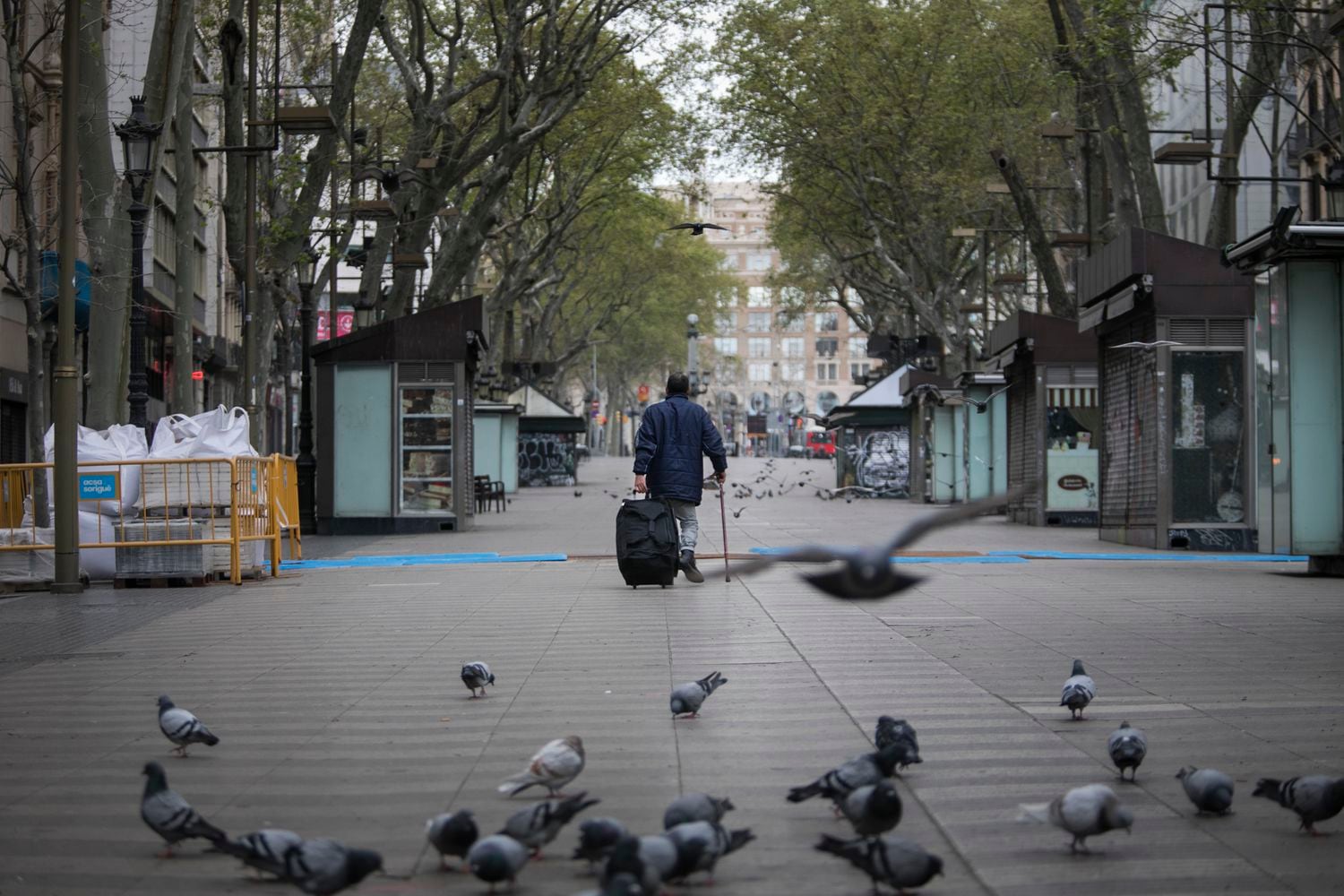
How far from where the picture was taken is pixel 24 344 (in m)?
32.7

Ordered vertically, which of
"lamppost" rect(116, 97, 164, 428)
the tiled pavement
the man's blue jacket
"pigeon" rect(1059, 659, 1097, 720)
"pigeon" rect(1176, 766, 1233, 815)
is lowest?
the tiled pavement

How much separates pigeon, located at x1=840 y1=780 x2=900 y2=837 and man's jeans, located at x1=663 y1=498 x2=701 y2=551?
1048 cm

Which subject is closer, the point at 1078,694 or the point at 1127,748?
the point at 1127,748

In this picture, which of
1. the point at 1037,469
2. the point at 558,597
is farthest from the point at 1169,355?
the point at 558,597

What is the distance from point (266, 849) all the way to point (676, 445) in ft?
36.2

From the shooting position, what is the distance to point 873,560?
4.42m

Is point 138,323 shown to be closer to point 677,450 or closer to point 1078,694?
point 677,450

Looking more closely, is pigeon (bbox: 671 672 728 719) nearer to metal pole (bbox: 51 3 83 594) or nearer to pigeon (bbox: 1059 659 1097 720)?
pigeon (bbox: 1059 659 1097 720)

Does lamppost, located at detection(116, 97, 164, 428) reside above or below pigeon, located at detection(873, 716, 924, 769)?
above

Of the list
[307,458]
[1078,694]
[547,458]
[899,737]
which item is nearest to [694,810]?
[899,737]

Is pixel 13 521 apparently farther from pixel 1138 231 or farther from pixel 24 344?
pixel 24 344

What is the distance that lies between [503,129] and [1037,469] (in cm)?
1077

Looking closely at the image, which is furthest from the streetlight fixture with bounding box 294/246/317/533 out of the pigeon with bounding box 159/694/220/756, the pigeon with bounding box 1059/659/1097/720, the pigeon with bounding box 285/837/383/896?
the pigeon with bounding box 285/837/383/896

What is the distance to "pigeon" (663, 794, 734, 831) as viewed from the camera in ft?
15.8
